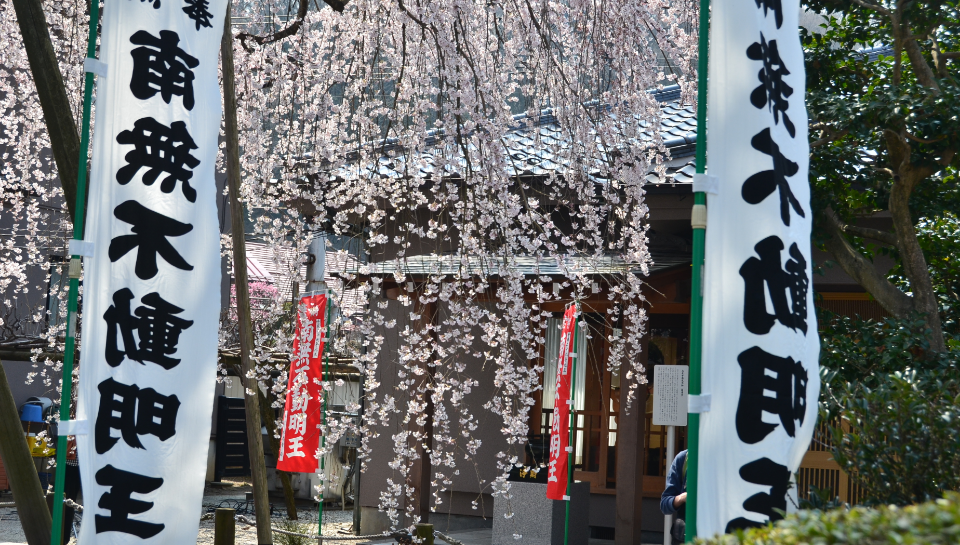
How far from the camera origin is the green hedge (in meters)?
1.67

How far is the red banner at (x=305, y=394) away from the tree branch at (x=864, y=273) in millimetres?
5344

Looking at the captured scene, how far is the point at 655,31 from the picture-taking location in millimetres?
6312

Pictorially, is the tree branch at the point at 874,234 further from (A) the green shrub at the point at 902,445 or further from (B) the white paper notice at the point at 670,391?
(A) the green shrub at the point at 902,445

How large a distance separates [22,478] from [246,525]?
738cm

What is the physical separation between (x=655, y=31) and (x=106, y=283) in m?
4.56

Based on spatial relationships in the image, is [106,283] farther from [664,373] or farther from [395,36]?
[664,373]

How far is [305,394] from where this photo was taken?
9.06 metres

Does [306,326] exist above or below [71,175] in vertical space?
below

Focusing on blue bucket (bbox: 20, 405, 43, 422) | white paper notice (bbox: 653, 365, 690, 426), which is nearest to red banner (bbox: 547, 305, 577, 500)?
white paper notice (bbox: 653, 365, 690, 426)

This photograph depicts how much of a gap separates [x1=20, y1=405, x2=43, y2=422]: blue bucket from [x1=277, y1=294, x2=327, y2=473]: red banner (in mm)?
6863

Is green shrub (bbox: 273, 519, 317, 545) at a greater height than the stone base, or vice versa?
the stone base

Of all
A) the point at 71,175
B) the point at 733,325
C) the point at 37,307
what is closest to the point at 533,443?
the point at 71,175

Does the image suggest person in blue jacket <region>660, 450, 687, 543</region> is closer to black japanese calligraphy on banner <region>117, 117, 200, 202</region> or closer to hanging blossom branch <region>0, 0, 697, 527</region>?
hanging blossom branch <region>0, 0, 697, 527</region>

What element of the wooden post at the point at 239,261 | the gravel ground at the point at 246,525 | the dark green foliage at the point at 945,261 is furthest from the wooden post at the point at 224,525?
the dark green foliage at the point at 945,261
